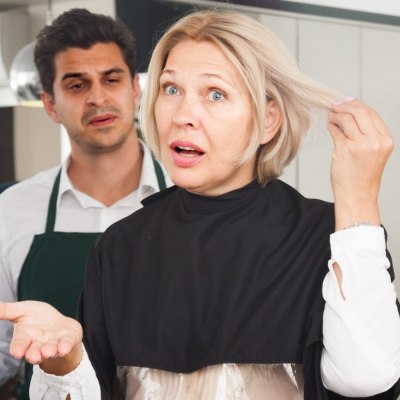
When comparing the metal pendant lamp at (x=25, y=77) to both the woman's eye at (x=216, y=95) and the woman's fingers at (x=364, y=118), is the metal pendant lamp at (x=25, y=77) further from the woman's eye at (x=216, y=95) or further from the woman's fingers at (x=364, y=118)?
the woman's fingers at (x=364, y=118)

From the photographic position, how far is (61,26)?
194 centimetres

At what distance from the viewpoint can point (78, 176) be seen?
197 cm

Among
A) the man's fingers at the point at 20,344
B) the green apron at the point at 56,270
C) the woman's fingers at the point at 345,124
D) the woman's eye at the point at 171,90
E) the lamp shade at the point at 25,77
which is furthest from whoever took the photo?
the lamp shade at the point at 25,77

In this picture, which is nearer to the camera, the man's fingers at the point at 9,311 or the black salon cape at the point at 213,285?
the man's fingers at the point at 9,311

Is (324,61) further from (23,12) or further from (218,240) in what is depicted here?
(23,12)

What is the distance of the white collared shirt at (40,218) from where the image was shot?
193 centimetres

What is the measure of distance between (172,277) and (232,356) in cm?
17

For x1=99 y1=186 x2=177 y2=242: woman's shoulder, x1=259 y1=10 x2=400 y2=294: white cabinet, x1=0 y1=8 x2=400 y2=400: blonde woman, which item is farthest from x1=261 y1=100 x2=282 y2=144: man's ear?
x1=259 y1=10 x2=400 y2=294: white cabinet

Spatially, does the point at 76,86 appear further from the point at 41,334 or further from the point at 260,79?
the point at 41,334

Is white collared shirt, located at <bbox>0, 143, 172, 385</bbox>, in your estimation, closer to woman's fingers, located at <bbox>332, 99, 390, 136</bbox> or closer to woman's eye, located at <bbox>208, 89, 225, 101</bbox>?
woman's eye, located at <bbox>208, 89, 225, 101</bbox>

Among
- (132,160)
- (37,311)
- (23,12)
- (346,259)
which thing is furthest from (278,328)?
(23,12)

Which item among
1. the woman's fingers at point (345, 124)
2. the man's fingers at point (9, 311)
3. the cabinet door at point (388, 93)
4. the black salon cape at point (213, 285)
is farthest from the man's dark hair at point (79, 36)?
the man's fingers at point (9, 311)

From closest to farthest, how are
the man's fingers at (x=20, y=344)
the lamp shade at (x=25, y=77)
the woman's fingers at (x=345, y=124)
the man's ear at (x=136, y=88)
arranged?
1. the man's fingers at (x=20, y=344)
2. the woman's fingers at (x=345, y=124)
3. the man's ear at (x=136, y=88)
4. the lamp shade at (x=25, y=77)

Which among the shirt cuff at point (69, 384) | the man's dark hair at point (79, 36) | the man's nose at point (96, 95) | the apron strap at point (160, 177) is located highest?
the man's dark hair at point (79, 36)
